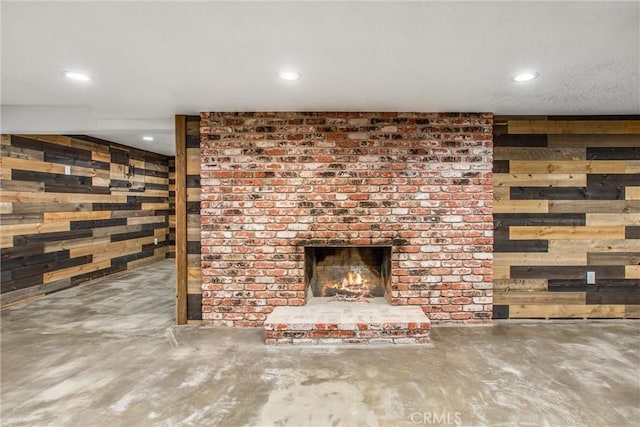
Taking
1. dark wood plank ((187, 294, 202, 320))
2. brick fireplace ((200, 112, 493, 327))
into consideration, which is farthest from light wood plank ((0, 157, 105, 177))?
dark wood plank ((187, 294, 202, 320))

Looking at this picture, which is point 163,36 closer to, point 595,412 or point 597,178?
point 595,412

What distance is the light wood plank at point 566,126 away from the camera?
11.0 feet

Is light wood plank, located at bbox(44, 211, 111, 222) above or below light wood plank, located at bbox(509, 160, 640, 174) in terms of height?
below

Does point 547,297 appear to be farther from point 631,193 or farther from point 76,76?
point 76,76

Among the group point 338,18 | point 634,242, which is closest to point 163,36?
point 338,18

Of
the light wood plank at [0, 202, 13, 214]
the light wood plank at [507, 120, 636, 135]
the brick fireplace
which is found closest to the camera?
the brick fireplace

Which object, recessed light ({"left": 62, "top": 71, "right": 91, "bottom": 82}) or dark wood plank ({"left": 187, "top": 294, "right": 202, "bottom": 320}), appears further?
dark wood plank ({"left": 187, "top": 294, "right": 202, "bottom": 320})

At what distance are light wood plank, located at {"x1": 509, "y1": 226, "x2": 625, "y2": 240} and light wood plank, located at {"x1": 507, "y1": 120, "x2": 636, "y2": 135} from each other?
98 cm

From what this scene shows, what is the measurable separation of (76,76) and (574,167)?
4526 mm

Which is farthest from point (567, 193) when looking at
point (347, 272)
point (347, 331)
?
point (347, 331)

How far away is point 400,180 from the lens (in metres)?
3.27

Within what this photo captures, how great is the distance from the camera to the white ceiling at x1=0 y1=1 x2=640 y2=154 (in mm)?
1628

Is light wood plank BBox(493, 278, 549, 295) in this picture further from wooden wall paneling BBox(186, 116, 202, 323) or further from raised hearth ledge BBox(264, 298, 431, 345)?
wooden wall paneling BBox(186, 116, 202, 323)

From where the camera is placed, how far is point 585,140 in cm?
338
